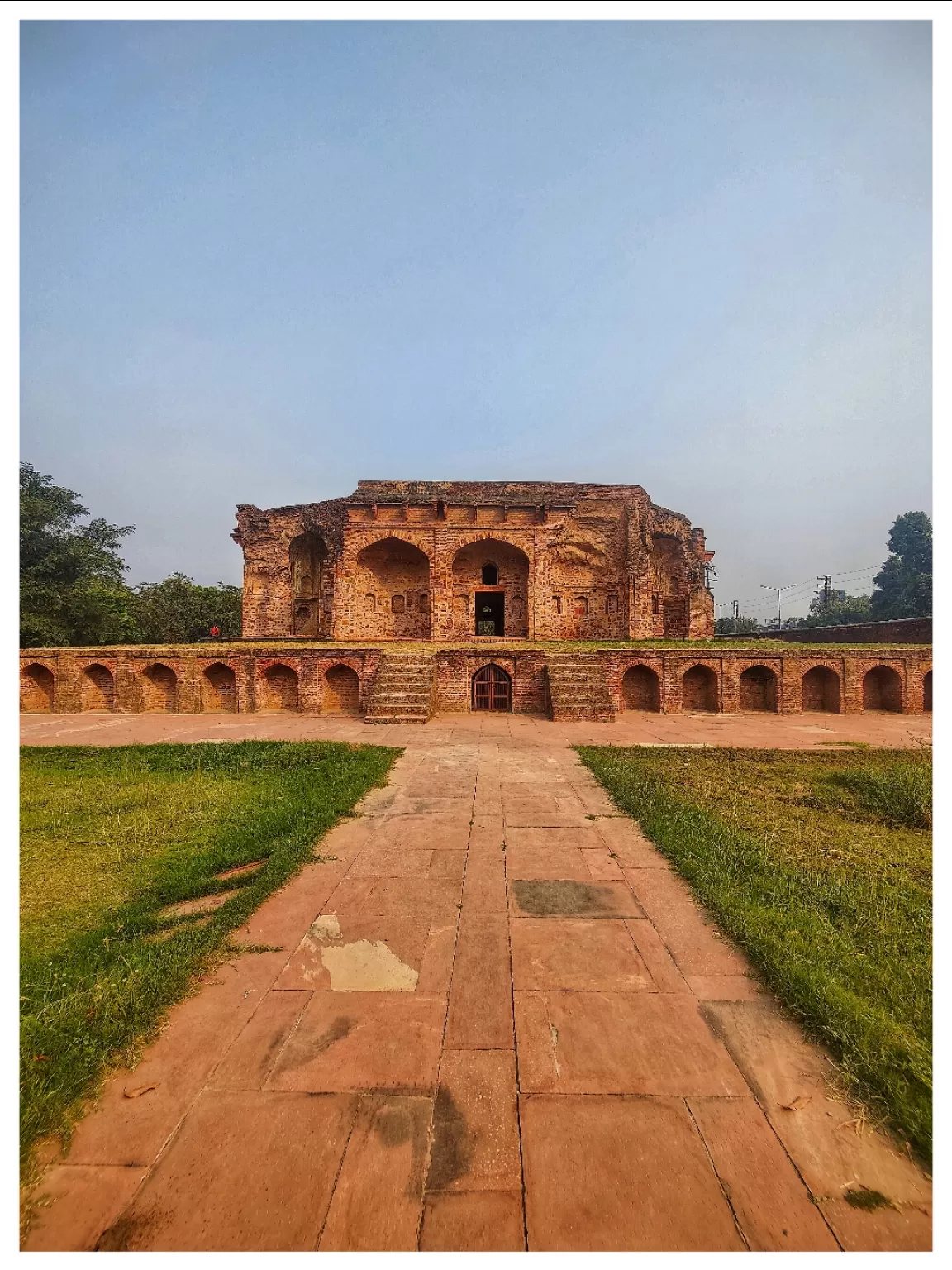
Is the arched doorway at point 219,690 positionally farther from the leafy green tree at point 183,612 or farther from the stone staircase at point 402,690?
the leafy green tree at point 183,612

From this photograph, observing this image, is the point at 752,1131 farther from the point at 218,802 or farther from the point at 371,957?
the point at 218,802

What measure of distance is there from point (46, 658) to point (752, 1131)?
1928 cm

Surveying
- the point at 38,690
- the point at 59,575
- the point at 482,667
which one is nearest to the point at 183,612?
the point at 59,575

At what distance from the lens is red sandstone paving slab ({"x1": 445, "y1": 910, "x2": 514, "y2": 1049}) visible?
2238 mm

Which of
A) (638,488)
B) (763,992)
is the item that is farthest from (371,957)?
(638,488)

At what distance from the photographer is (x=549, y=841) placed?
448cm

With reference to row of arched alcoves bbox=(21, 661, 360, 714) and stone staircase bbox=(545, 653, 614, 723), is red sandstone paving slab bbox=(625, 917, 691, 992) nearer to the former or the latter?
stone staircase bbox=(545, 653, 614, 723)

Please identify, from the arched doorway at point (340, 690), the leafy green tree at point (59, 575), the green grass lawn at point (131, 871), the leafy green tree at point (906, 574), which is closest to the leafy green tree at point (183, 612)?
the leafy green tree at point (59, 575)

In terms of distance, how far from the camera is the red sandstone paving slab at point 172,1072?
172cm

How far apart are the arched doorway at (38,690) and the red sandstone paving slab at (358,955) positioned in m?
17.0

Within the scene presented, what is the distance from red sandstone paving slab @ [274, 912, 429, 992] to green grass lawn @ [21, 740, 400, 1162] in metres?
0.56

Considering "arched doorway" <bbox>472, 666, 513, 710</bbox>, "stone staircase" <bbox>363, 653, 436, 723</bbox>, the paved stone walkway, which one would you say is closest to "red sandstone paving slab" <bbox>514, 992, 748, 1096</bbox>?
the paved stone walkway

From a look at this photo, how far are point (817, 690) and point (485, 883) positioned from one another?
48.1 feet

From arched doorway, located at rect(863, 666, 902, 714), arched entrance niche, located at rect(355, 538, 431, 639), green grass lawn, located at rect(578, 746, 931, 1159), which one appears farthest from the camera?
arched entrance niche, located at rect(355, 538, 431, 639)
